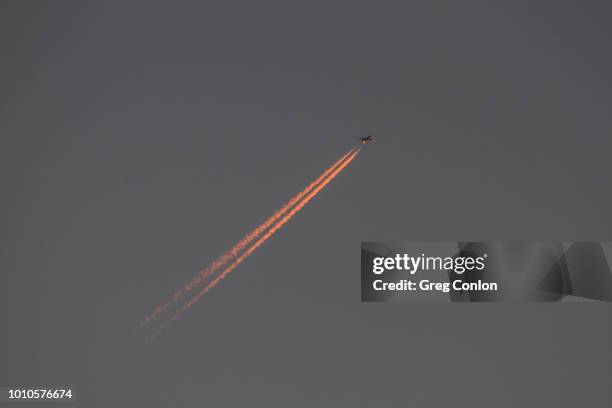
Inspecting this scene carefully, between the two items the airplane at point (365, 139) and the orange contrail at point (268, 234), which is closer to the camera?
the orange contrail at point (268, 234)

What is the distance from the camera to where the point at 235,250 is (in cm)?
339

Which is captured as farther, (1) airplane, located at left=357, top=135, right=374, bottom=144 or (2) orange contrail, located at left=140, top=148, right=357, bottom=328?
(1) airplane, located at left=357, top=135, right=374, bottom=144

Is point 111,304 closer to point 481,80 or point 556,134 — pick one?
point 481,80

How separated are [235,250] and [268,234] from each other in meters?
0.18

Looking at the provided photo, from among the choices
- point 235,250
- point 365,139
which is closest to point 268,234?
point 235,250

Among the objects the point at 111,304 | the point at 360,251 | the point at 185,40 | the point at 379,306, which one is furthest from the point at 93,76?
the point at 379,306

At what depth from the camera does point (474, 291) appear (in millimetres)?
3410

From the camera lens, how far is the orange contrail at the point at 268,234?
3.36 meters

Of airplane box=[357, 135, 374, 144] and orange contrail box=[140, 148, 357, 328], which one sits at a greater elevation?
airplane box=[357, 135, 374, 144]

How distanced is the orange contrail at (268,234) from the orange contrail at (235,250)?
2 cm

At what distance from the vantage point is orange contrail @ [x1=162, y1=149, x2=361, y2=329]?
336 centimetres

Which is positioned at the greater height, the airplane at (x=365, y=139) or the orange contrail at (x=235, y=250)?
the airplane at (x=365, y=139)

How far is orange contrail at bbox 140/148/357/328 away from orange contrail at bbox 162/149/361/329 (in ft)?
0.06

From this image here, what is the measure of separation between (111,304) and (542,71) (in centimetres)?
243
